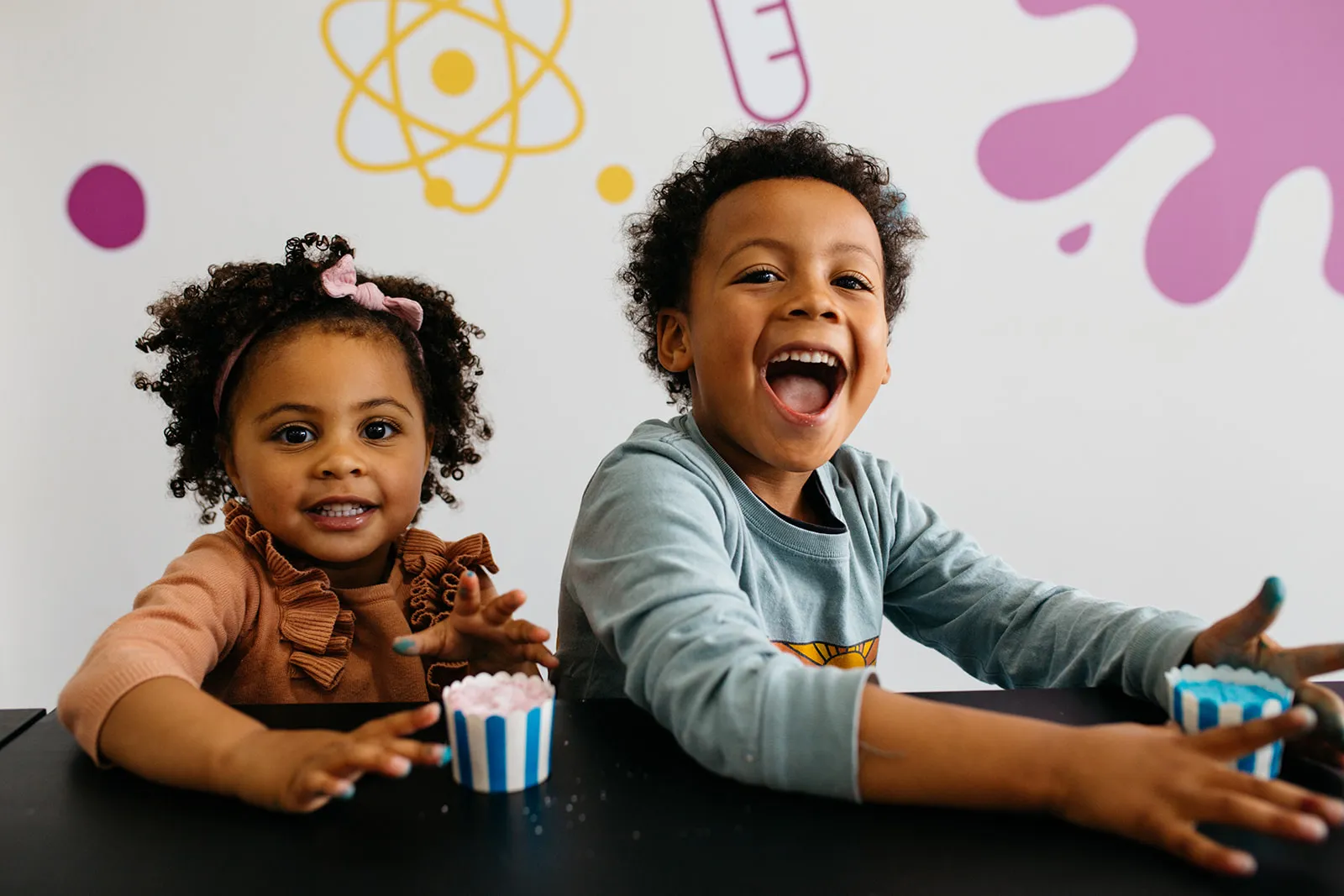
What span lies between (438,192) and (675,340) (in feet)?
3.95

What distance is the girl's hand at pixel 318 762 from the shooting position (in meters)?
0.63

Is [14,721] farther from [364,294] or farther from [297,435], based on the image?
[364,294]

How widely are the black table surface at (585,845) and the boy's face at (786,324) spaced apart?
46 cm

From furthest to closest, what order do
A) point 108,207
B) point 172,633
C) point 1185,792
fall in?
point 108,207 → point 172,633 → point 1185,792

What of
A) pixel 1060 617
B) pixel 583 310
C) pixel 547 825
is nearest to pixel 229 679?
pixel 547 825

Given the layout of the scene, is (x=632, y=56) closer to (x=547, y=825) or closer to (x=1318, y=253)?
(x=1318, y=253)

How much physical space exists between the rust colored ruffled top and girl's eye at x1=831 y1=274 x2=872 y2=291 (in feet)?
1.75

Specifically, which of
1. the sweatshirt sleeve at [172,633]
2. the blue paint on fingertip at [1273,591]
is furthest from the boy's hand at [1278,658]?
Answer: the sweatshirt sleeve at [172,633]

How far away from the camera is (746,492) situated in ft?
3.62

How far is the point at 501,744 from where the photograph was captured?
66cm

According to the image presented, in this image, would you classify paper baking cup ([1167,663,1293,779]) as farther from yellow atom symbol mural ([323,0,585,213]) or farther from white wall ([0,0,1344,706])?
yellow atom symbol mural ([323,0,585,213])

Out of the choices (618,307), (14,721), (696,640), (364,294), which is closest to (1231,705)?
(696,640)

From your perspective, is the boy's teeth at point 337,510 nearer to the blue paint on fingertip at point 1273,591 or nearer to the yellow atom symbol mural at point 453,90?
the blue paint on fingertip at point 1273,591

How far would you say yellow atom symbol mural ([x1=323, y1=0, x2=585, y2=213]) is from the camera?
225cm
